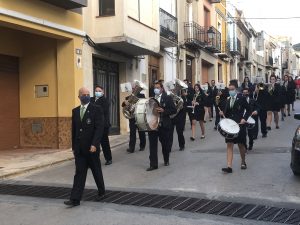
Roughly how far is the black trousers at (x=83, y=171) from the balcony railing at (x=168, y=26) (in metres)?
13.1

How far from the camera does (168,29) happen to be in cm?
2167

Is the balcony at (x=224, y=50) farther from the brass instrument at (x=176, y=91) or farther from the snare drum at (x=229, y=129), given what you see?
the snare drum at (x=229, y=129)

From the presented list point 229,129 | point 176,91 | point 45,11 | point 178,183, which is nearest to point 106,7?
point 45,11

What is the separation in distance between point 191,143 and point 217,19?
18.9 m

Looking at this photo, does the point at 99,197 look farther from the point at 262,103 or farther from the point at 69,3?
the point at 262,103

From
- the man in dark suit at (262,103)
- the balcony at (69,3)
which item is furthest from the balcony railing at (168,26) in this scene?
the balcony at (69,3)

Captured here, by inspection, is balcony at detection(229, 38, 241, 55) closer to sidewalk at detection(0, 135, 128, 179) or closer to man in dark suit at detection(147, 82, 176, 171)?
sidewalk at detection(0, 135, 128, 179)

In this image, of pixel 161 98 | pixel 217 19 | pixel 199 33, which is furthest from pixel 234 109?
pixel 217 19

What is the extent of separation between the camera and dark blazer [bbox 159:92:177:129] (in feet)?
34.8

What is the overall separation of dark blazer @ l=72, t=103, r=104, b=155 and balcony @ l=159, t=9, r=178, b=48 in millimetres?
12662

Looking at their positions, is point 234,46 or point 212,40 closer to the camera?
point 212,40

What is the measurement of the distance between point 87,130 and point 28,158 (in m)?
5.60

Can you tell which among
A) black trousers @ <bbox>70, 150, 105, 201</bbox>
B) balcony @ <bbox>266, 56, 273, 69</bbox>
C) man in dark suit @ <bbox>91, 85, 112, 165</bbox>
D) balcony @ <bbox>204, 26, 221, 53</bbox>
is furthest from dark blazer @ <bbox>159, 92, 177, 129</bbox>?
balcony @ <bbox>266, 56, 273, 69</bbox>

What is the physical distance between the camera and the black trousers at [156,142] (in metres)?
10.3
